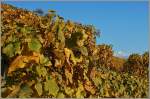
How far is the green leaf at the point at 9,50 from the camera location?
17.8 feet

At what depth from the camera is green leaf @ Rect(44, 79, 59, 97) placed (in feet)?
18.0

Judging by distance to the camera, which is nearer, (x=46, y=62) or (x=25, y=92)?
(x=25, y=92)

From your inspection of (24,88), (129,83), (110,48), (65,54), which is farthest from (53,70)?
(110,48)

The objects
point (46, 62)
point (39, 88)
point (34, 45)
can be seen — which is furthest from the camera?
point (46, 62)

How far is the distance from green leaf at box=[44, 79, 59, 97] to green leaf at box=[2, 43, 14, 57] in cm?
56

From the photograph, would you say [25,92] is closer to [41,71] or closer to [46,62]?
[41,71]

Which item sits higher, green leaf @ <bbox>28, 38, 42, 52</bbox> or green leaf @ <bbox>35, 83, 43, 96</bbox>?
green leaf @ <bbox>28, 38, 42, 52</bbox>

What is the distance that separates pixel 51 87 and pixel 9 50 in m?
0.68

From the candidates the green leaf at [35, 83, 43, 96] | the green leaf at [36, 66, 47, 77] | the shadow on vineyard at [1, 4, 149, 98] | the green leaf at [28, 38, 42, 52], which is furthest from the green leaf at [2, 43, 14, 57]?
the green leaf at [35, 83, 43, 96]

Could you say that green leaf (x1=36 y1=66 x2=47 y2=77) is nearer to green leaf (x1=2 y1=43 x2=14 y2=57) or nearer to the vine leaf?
the vine leaf

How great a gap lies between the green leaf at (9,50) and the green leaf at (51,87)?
1.82ft

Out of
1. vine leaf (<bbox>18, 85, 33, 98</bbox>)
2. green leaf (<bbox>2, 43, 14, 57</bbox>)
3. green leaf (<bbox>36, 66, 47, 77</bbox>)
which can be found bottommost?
vine leaf (<bbox>18, 85, 33, 98</bbox>)

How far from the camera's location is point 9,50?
5461 millimetres

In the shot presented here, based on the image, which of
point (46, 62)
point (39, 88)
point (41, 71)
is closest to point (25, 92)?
point (39, 88)
